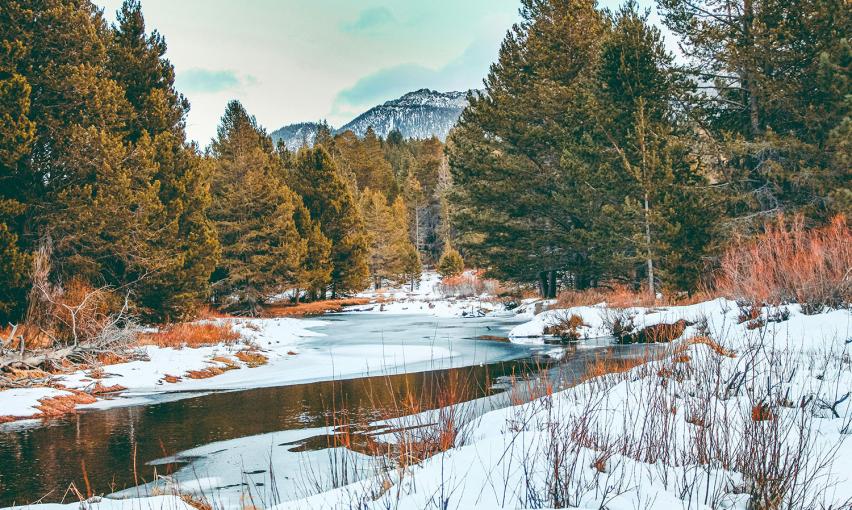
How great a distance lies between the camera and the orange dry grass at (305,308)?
31237 mm

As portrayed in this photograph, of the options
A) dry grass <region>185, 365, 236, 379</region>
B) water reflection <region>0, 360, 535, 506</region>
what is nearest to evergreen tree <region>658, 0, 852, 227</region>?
water reflection <region>0, 360, 535, 506</region>

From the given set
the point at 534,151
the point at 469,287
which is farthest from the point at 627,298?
the point at 469,287

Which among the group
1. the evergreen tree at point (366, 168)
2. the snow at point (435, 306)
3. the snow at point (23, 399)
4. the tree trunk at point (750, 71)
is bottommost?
the snow at point (435, 306)

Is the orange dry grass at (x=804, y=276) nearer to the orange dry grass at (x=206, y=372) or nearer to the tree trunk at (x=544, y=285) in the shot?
the orange dry grass at (x=206, y=372)

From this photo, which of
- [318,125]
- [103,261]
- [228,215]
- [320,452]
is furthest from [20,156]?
[318,125]

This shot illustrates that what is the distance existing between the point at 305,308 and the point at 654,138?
22633 millimetres

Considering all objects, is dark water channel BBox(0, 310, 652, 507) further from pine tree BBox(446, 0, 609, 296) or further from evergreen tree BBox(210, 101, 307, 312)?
evergreen tree BBox(210, 101, 307, 312)

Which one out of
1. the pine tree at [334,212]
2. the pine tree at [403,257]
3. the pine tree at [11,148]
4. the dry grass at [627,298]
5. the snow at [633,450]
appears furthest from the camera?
the pine tree at [403,257]

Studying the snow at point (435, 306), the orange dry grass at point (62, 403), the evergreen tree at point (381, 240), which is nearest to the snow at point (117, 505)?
the orange dry grass at point (62, 403)

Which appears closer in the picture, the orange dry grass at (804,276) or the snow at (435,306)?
the orange dry grass at (804,276)

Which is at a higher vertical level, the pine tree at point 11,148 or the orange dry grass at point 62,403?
the pine tree at point 11,148

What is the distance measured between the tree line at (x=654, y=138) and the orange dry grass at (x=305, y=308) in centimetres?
1163

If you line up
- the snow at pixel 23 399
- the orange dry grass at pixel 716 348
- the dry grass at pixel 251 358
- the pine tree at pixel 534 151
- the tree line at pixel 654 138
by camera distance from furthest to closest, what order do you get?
the pine tree at pixel 534 151, the tree line at pixel 654 138, the dry grass at pixel 251 358, the snow at pixel 23 399, the orange dry grass at pixel 716 348

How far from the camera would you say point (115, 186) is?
45.3ft
